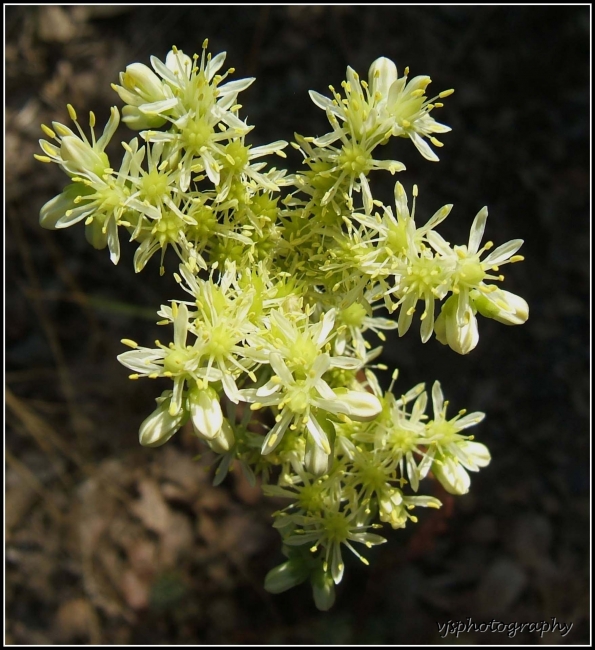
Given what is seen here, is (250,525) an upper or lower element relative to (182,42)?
Result: lower

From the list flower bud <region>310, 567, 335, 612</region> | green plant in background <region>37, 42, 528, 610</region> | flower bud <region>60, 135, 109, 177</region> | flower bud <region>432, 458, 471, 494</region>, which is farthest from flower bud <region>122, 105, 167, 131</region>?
flower bud <region>310, 567, 335, 612</region>

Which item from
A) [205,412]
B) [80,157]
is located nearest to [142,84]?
[80,157]

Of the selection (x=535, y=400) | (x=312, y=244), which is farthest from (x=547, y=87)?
(x=312, y=244)

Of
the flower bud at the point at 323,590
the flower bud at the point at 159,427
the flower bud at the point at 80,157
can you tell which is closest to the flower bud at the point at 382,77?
the flower bud at the point at 80,157

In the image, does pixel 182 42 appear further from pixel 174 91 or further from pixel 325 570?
pixel 325 570

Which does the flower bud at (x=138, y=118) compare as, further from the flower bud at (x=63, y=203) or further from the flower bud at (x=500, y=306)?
the flower bud at (x=500, y=306)

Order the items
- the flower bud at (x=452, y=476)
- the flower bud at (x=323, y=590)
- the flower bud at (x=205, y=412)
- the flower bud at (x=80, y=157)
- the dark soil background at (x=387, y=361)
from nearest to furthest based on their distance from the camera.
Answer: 1. the flower bud at (x=205, y=412)
2. the flower bud at (x=80, y=157)
3. the flower bud at (x=452, y=476)
4. the flower bud at (x=323, y=590)
5. the dark soil background at (x=387, y=361)
